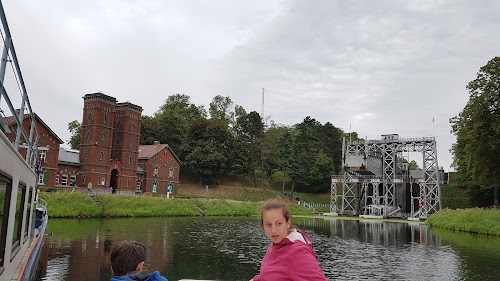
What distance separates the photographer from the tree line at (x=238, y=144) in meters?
65.3

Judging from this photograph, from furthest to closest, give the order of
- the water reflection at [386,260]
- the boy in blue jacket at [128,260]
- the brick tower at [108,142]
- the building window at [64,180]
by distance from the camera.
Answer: the brick tower at [108,142] → the building window at [64,180] → the water reflection at [386,260] → the boy in blue jacket at [128,260]

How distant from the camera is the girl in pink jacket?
2.55 metres

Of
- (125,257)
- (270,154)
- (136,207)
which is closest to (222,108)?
(270,154)

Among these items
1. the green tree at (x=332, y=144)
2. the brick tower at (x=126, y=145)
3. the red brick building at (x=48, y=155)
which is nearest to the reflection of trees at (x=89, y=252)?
the red brick building at (x=48, y=155)

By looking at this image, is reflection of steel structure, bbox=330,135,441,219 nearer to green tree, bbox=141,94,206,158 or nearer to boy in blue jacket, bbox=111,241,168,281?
green tree, bbox=141,94,206,158

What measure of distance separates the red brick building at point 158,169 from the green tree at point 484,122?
36699mm

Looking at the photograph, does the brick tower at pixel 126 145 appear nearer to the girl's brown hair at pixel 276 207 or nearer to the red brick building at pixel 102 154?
the red brick building at pixel 102 154

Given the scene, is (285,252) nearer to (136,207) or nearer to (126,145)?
(136,207)

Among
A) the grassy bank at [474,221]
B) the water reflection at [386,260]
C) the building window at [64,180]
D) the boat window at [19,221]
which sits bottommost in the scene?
the water reflection at [386,260]

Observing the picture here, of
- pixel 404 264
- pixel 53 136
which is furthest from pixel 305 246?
pixel 53 136

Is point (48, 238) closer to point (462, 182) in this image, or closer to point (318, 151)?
point (462, 182)

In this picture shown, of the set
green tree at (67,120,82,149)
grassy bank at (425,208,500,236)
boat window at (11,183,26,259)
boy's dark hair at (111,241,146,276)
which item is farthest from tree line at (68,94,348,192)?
boy's dark hair at (111,241,146,276)

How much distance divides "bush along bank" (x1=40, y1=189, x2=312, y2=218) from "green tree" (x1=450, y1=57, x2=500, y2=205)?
26.4 m

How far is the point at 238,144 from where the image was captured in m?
69.1
